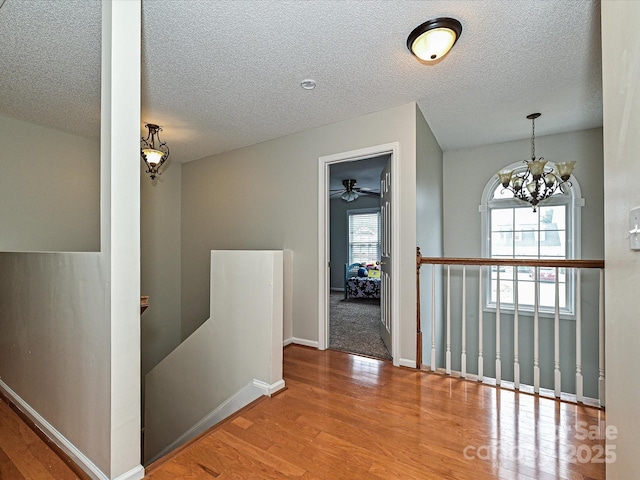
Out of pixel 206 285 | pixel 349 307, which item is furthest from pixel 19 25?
pixel 349 307

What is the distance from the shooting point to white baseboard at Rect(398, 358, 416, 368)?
271 cm

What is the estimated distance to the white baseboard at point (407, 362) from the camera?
2.71m

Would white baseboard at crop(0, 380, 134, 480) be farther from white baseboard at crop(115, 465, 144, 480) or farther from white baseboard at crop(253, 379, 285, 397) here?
white baseboard at crop(253, 379, 285, 397)

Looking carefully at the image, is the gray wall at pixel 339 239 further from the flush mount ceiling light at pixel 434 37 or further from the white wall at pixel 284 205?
the flush mount ceiling light at pixel 434 37

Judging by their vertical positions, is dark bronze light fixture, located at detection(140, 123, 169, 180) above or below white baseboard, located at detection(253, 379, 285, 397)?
above

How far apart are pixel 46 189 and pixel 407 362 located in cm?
428

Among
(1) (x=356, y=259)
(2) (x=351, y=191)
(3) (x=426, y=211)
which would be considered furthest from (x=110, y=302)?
(1) (x=356, y=259)

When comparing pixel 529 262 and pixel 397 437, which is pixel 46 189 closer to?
pixel 397 437

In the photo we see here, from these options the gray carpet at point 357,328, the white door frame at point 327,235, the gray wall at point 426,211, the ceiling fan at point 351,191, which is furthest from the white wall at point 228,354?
the ceiling fan at point 351,191

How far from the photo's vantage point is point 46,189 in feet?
10.9

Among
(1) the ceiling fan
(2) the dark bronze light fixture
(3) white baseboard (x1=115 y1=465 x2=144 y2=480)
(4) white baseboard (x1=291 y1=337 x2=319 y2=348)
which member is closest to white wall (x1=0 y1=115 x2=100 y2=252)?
(2) the dark bronze light fixture

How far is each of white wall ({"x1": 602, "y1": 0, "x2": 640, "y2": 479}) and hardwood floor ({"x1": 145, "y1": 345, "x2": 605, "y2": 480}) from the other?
0.49 meters

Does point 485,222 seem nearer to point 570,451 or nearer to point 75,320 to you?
point 570,451

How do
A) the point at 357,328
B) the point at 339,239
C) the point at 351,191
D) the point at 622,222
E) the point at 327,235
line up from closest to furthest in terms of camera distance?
1. the point at 622,222
2. the point at 327,235
3. the point at 357,328
4. the point at 351,191
5. the point at 339,239
